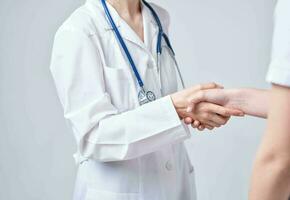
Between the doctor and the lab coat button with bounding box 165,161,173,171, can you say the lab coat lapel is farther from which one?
the lab coat button with bounding box 165,161,173,171

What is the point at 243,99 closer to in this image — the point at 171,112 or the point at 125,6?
the point at 171,112

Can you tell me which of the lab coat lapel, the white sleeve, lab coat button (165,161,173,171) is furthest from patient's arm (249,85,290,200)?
the lab coat lapel

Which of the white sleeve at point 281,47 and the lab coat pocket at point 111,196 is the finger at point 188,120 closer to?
the lab coat pocket at point 111,196

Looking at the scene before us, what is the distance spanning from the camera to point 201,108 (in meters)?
1.47

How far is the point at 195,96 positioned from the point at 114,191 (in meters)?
0.37

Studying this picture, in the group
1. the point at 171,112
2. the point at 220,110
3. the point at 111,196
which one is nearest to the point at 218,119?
the point at 220,110

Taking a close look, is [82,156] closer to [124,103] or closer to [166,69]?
[124,103]

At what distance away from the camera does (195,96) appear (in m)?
1.44

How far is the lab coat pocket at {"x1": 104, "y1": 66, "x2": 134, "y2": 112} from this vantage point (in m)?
1.43

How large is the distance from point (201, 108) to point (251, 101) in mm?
162

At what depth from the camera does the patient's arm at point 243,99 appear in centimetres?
149

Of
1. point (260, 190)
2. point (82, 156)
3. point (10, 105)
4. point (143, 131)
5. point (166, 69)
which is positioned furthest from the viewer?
point (10, 105)

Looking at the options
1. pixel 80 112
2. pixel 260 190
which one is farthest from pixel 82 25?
pixel 260 190

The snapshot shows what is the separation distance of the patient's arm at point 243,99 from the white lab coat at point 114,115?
0.16 m
